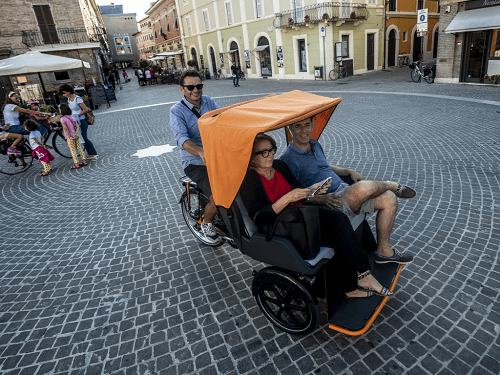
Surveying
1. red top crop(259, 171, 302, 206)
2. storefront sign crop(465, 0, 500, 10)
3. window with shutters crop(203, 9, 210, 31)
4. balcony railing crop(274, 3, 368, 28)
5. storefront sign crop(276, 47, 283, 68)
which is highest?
window with shutters crop(203, 9, 210, 31)

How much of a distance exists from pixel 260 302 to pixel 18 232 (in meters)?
4.30

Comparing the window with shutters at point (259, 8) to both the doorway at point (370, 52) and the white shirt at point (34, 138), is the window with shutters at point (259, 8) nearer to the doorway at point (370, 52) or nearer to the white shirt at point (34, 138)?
the doorway at point (370, 52)

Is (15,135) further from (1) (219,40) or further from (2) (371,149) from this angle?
(1) (219,40)

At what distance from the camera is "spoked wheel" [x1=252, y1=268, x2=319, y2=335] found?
2.42 m

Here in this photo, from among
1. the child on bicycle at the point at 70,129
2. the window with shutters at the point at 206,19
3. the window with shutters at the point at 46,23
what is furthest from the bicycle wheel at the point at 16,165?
the window with shutters at the point at 206,19

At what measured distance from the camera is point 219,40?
32750 millimetres

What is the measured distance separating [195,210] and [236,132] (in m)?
2.11

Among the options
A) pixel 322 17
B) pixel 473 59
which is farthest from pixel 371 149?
pixel 322 17

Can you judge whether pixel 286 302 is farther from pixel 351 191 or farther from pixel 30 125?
pixel 30 125

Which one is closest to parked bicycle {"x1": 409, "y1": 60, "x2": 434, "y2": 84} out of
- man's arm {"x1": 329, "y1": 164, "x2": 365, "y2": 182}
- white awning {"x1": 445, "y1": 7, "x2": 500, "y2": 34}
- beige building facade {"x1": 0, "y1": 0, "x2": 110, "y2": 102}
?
white awning {"x1": 445, "y1": 7, "x2": 500, "y2": 34}

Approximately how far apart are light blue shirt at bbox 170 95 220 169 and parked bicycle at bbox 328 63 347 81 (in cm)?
2017

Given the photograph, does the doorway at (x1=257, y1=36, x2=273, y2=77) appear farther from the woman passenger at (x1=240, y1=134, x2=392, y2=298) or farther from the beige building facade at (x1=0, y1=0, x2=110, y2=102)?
the woman passenger at (x1=240, y1=134, x2=392, y2=298)

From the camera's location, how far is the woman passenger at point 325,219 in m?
2.45

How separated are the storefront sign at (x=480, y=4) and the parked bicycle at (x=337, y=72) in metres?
8.74
